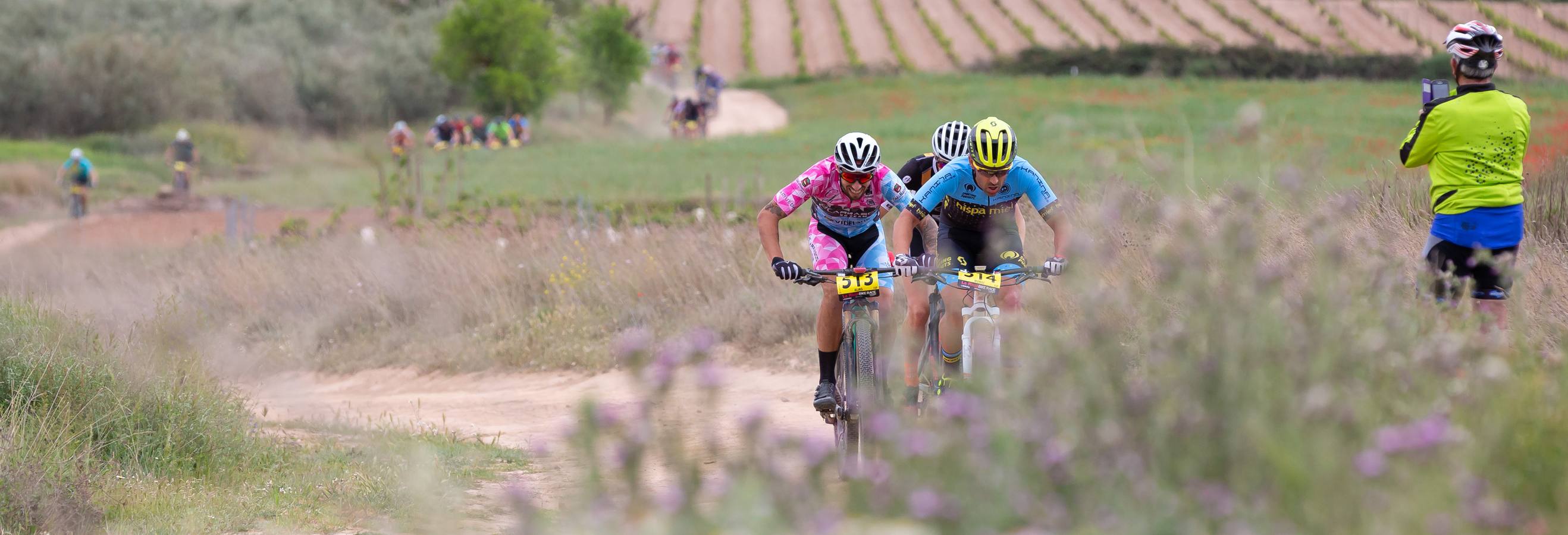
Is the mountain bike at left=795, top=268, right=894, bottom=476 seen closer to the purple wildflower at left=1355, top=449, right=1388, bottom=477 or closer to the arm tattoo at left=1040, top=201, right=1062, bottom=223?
the arm tattoo at left=1040, top=201, right=1062, bottom=223

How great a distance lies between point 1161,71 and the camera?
64.2m

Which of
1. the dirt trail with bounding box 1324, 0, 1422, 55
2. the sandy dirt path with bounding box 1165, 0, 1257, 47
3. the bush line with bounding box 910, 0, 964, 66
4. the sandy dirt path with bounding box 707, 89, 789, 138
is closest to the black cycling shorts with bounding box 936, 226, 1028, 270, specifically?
the sandy dirt path with bounding box 707, 89, 789, 138

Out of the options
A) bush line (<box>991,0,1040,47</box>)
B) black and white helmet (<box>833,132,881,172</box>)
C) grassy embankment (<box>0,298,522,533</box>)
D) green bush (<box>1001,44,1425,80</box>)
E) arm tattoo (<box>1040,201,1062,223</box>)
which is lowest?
grassy embankment (<box>0,298,522,533</box>)

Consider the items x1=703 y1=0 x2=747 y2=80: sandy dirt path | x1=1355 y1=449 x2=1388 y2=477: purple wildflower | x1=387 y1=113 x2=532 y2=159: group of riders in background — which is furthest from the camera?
x1=703 y1=0 x2=747 y2=80: sandy dirt path

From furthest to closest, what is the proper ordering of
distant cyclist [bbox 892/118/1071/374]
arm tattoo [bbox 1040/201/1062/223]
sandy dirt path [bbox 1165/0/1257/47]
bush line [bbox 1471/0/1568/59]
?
sandy dirt path [bbox 1165/0/1257/47]
bush line [bbox 1471/0/1568/59]
arm tattoo [bbox 1040/201/1062/223]
distant cyclist [bbox 892/118/1071/374]

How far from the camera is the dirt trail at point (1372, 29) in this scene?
190 feet

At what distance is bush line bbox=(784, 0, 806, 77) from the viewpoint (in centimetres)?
7669

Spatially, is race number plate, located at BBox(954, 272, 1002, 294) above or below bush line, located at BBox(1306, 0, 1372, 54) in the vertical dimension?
below

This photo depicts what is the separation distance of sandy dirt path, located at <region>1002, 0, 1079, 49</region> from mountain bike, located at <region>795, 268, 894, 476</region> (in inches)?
2560

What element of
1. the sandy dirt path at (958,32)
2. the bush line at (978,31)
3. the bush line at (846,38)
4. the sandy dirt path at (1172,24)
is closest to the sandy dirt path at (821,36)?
the bush line at (846,38)

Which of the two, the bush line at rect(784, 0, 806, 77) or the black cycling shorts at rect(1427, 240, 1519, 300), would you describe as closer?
the black cycling shorts at rect(1427, 240, 1519, 300)

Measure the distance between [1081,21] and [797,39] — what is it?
16.2 metres

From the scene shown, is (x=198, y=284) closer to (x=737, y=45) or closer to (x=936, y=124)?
(x=936, y=124)

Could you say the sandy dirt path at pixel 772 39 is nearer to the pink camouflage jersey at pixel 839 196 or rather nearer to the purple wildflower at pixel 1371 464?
the pink camouflage jersey at pixel 839 196
